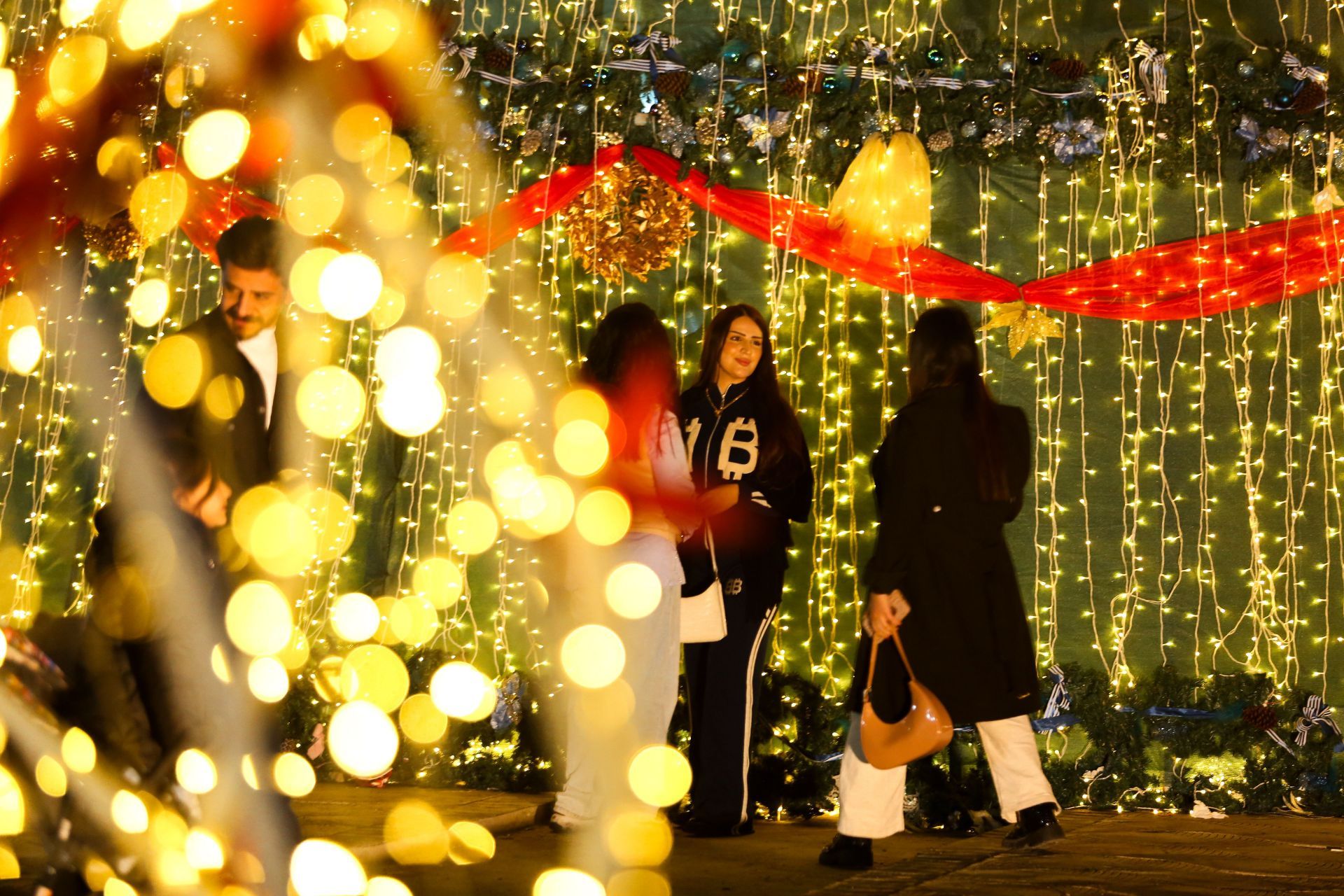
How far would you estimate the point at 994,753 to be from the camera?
3.60 meters

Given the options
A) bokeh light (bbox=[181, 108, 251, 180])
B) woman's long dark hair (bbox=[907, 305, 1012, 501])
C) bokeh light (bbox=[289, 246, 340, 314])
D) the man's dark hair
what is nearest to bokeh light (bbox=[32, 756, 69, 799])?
the man's dark hair

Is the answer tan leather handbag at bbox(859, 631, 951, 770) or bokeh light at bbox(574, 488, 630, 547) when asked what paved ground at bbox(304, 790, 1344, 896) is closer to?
tan leather handbag at bbox(859, 631, 951, 770)

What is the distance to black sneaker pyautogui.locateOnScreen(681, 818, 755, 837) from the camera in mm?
4039

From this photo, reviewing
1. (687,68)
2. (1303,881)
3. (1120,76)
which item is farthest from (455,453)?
(1303,881)

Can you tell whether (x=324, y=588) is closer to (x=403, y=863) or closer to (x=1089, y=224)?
(x=403, y=863)

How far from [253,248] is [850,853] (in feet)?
7.63

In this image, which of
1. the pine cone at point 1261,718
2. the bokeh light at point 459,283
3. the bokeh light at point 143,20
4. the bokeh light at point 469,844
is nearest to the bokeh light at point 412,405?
the bokeh light at point 459,283

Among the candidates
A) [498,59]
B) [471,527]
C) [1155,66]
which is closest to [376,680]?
[471,527]

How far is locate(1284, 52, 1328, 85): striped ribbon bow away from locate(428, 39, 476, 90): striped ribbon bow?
327 cm

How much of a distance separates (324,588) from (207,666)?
124 inches

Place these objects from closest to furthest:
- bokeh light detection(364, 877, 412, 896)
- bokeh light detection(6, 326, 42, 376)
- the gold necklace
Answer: bokeh light detection(364, 877, 412, 896) → the gold necklace → bokeh light detection(6, 326, 42, 376)

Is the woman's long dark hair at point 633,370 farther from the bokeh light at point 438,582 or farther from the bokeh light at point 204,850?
the bokeh light at point 438,582

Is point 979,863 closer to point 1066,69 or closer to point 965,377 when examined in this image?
point 965,377

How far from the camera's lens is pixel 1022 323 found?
16.6 ft
